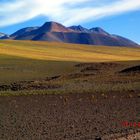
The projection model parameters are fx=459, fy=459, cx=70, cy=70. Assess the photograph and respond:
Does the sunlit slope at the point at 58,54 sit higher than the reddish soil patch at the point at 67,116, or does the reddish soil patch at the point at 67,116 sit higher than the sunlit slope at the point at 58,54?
the sunlit slope at the point at 58,54

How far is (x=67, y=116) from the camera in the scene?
20297 millimetres

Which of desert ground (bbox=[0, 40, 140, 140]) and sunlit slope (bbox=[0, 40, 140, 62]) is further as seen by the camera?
sunlit slope (bbox=[0, 40, 140, 62])

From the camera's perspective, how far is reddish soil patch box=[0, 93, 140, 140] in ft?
51.1

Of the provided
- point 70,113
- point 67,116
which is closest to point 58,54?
point 70,113

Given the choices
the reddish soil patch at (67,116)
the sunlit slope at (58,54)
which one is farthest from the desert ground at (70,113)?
the sunlit slope at (58,54)

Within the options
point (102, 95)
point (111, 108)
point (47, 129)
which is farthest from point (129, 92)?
point (47, 129)

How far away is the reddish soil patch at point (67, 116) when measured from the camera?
15586 mm

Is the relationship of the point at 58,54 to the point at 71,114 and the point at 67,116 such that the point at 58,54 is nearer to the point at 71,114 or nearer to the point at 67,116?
the point at 71,114

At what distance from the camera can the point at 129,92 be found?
3008cm

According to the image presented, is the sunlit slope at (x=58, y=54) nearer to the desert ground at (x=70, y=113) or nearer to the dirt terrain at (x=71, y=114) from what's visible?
the desert ground at (x=70, y=113)

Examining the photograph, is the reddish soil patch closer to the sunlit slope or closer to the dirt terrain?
the dirt terrain

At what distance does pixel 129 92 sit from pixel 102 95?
246 centimetres

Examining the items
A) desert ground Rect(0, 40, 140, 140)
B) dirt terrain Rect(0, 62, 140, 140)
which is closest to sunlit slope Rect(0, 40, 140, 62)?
desert ground Rect(0, 40, 140, 140)

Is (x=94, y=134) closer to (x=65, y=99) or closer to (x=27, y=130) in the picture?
(x=27, y=130)
